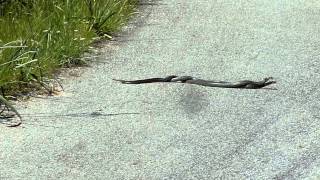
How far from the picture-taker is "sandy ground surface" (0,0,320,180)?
14.7 feet

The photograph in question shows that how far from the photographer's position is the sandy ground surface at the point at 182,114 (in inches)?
177

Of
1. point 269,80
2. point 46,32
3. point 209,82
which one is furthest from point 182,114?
point 46,32

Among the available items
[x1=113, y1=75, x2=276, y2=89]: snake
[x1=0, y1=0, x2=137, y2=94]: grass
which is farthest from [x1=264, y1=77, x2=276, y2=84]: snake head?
[x1=0, y1=0, x2=137, y2=94]: grass

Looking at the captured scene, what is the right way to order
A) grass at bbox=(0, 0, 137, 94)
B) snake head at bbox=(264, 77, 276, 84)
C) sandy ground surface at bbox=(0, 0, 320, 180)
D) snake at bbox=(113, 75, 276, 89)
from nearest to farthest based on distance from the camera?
sandy ground surface at bbox=(0, 0, 320, 180), grass at bbox=(0, 0, 137, 94), snake at bbox=(113, 75, 276, 89), snake head at bbox=(264, 77, 276, 84)

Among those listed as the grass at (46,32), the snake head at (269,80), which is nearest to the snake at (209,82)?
the snake head at (269,80)

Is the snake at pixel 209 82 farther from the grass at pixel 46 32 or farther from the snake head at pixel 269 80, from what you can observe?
the grass at pixel 46 32

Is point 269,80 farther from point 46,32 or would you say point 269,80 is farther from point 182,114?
point 46,32

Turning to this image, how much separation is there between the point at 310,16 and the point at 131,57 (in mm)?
2713

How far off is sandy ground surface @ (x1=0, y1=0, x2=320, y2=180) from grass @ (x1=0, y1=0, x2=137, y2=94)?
22 cm

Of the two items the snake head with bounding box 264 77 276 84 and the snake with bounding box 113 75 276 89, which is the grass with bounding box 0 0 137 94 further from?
the snake head with bounding box 264 77 276 84

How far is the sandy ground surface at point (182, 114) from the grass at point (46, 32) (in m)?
0.22

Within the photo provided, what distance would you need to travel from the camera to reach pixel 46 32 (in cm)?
608

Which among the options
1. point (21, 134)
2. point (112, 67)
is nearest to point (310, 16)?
point (112, 67)

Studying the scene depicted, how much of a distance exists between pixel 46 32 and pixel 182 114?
1543 mm
